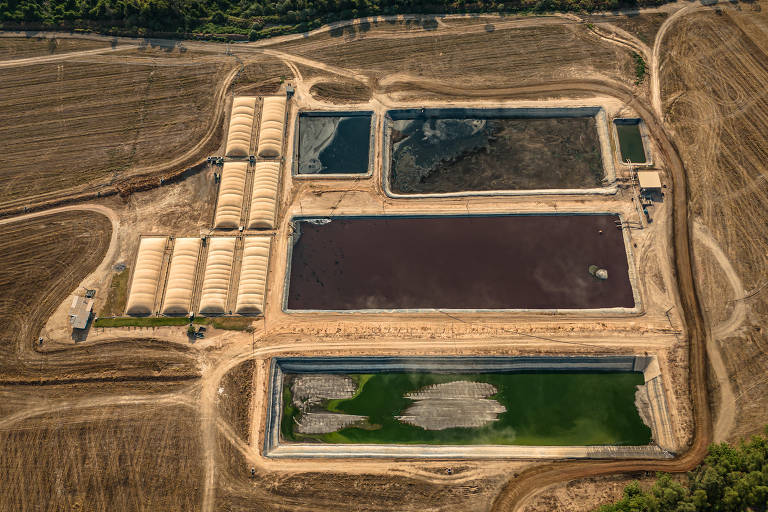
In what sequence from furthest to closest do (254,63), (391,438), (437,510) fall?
(254,63) < (391,438) < (437,510)

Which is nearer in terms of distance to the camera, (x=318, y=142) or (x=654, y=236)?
(x=654, y=236)

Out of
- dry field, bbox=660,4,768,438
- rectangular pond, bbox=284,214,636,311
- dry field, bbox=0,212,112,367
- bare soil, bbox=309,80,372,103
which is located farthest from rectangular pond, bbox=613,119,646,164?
dry field, bbox=0,212,112,367

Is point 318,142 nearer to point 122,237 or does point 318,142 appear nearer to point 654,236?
point 122,237

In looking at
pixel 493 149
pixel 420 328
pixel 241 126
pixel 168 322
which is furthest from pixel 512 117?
pixel 168 322

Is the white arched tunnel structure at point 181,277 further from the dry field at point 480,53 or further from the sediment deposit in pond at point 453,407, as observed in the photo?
the dry field at point 480,53

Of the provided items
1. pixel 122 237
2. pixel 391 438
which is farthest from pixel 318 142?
pixel 391 438

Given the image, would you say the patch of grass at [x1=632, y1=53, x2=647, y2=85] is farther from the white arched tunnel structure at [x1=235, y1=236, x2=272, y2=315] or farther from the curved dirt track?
the white arched tunnel structure at [x1=235, y1=236, x2=272, y2=315]
